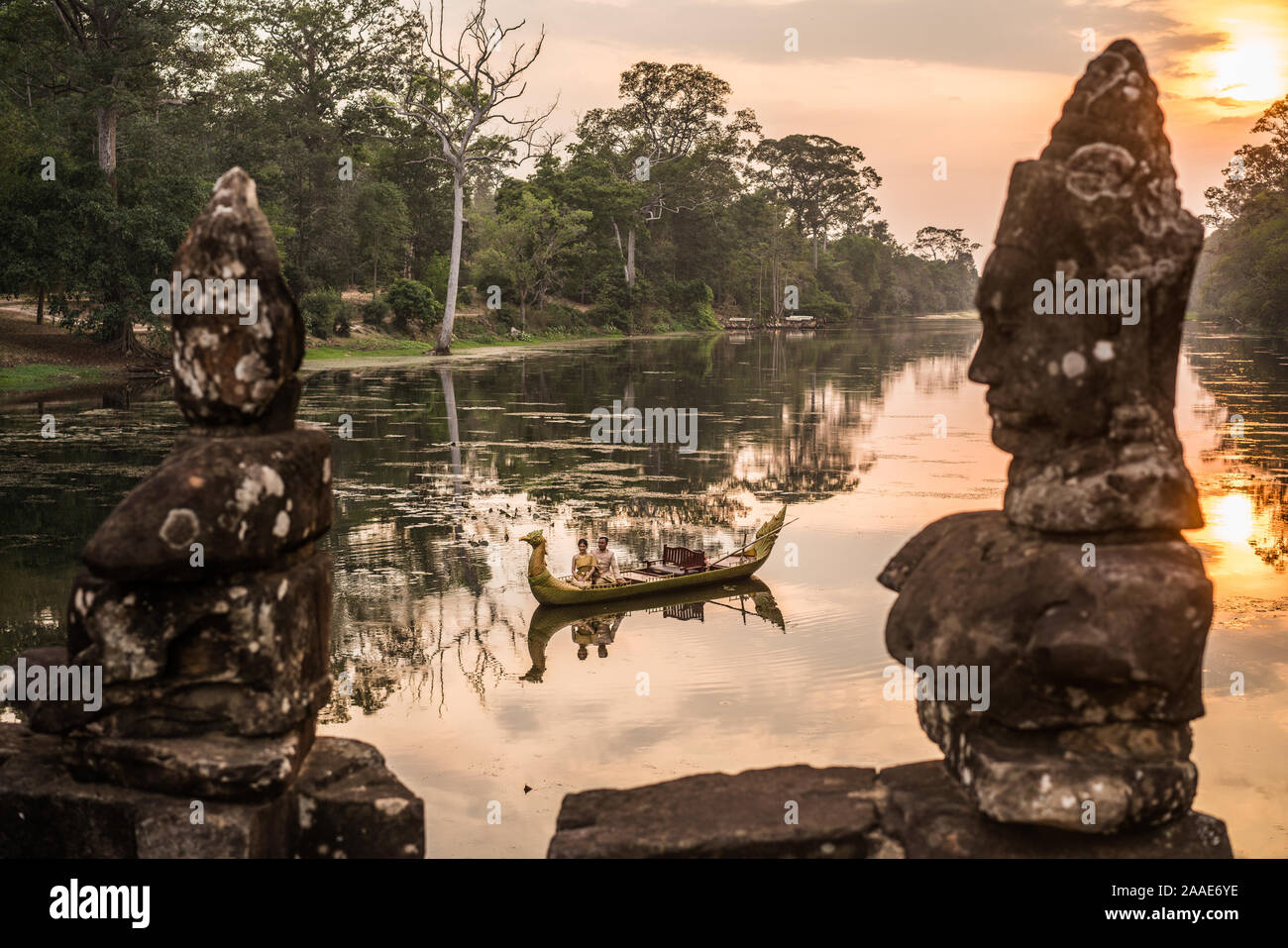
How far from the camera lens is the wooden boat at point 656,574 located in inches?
513

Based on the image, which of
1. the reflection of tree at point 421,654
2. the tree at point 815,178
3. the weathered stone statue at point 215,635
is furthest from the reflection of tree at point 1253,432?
the tree at point 815,178

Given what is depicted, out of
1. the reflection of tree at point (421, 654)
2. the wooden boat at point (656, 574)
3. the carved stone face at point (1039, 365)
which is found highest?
the carved stone face at point (1039, 365)

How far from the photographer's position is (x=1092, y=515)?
4.45 m

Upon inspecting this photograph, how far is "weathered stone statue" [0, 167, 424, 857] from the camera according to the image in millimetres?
4508

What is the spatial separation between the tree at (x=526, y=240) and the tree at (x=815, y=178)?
6024cm

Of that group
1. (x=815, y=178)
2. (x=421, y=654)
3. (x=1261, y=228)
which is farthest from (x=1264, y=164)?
(x=421, y=654)

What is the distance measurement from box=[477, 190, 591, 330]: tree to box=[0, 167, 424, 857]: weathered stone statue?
6342cm

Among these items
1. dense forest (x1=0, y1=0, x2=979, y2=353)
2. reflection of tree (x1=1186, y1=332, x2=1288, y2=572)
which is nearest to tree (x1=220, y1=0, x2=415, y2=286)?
dense forest (x1=0, y1=0, x2=979, y2=353)

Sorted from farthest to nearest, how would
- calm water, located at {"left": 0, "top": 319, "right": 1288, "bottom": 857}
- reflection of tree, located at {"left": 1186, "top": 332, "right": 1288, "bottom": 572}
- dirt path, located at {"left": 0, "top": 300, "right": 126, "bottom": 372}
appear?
dirt path, located at {"left": 0, "top": 300, "right": 126, "bottom": 372} → reflection of tree, located at {"left": 1186, "top": 332, "right": 1288, "bottom": 572} → calm water, located at {"left": 0, "top": 319, "right": 1288, "bottom": 857}

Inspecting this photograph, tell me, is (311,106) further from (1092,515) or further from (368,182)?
(1092,515)

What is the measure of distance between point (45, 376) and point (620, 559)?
27.8 meters

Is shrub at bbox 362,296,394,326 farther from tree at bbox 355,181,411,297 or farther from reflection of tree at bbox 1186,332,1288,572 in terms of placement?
reflection of tree at bbox 1186,332,1288,572

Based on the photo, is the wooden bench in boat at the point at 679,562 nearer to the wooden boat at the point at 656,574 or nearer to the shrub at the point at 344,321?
the wooden boat at the point at 656,574
